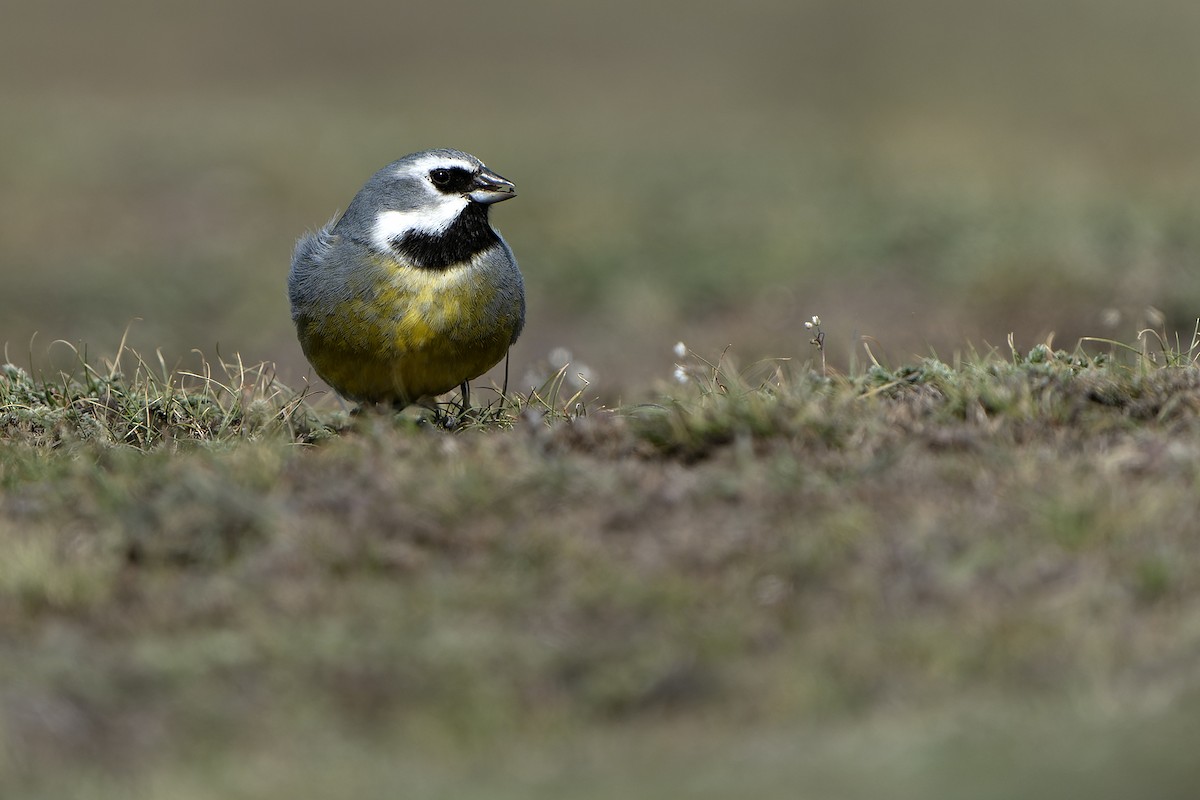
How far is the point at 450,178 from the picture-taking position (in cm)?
810

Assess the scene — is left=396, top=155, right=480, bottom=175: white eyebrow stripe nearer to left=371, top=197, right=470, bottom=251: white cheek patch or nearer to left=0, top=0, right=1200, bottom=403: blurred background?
left=371, top=197, right=470, bottom=251: white cheek patch

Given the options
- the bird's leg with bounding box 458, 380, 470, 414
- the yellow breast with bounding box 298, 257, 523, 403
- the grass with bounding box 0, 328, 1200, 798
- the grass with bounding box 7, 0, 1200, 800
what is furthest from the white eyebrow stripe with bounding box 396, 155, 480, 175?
the grass with bounding box 0, 328, 1200, 798

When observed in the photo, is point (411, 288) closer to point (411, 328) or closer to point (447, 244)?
point (411, 328)

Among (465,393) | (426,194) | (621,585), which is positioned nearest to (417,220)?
(426,194)

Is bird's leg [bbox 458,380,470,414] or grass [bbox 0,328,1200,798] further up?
bird's leg [bbox 458,380,470,414]

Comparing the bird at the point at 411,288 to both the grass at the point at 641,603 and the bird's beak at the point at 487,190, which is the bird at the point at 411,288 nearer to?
the bird's beak at the point at 487,190

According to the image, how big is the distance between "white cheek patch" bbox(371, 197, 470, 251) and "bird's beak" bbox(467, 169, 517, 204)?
63mm

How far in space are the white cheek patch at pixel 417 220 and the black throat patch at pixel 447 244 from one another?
0.08 ft

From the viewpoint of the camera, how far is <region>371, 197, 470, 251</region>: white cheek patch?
789cm

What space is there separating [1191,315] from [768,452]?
22.3ft

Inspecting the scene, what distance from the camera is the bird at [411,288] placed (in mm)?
7668

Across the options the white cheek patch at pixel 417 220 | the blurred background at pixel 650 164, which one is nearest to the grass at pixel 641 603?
the white cheek patch at pixel 417 220

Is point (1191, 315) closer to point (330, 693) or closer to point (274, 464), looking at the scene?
point (274, 464)

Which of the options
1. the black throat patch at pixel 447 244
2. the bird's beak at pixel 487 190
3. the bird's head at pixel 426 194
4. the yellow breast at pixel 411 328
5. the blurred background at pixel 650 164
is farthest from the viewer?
the blurred background at pixel 650 164
